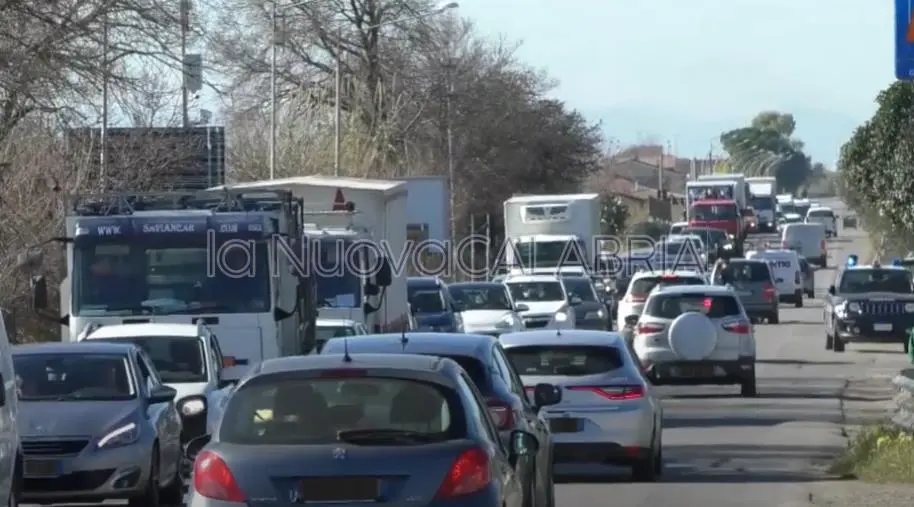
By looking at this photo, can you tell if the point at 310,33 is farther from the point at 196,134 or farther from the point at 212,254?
the point at 212,254

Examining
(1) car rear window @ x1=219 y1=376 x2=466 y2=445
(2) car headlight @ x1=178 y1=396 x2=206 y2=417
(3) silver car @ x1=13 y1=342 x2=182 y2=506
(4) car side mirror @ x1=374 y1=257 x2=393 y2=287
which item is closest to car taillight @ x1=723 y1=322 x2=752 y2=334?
(4) car side mirror @ x1=374 y1=257 x2=393 y2=287

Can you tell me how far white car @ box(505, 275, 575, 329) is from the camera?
39062mm

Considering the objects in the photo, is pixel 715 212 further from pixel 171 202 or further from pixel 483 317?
pixel 171 202

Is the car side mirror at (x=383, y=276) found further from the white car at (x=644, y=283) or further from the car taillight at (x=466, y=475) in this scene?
the car taillight at (x=466, y=475)

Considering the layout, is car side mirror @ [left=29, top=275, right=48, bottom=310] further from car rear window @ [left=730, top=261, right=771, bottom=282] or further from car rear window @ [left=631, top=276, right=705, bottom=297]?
car rear window @ [left=730, top=261, right=771, bottom=282]

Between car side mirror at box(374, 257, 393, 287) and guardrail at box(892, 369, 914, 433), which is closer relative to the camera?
guardrail at box(892, 369, 914, 433)

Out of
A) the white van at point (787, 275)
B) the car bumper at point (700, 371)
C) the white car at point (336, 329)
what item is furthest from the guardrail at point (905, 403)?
the white van at point (787, 275)

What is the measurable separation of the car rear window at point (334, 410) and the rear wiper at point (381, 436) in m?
0.01

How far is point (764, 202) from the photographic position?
364 ft

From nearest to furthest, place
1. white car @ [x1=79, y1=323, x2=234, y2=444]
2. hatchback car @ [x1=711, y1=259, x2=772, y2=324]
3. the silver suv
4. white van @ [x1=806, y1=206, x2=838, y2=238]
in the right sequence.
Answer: white car @ [x1=79, y1=323, x2=234, y2=444] < the silver suv < hatchback car @ [x1=711, y1=259, x2=772, y2=324] < white van @ [x1=806, y1=206, x2=838, y2=238]

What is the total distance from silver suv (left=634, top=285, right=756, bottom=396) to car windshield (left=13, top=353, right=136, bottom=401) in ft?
42.1

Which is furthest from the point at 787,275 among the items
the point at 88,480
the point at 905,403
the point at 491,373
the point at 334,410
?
the point at 334,410

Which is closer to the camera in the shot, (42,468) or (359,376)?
(359,376)

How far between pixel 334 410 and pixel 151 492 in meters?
6.48
